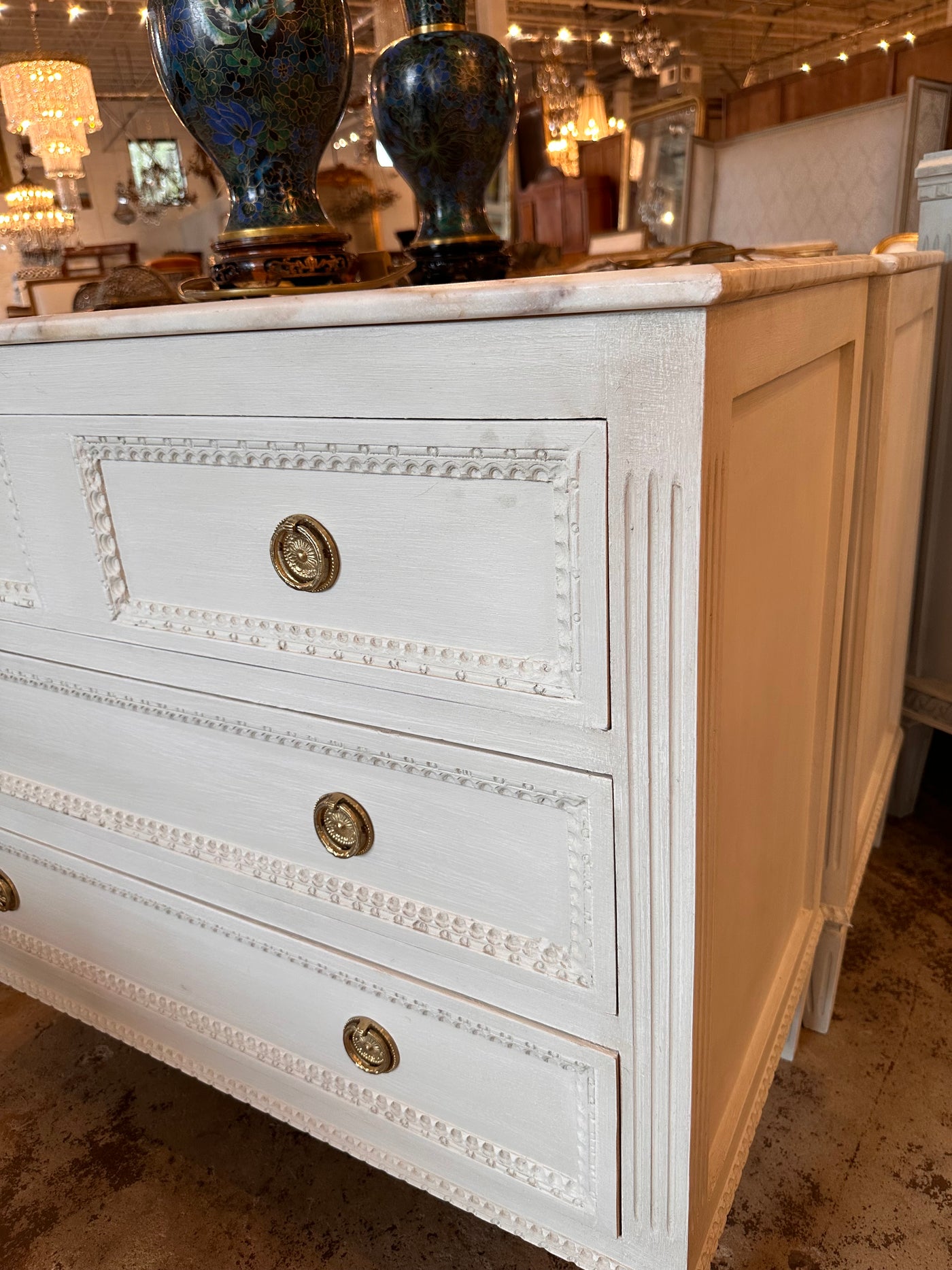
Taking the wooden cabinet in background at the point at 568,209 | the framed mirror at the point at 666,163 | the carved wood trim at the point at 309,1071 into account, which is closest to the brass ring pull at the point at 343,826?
the carved wood trim at the point at 309,1071

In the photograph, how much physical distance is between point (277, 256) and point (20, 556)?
32 centimetres

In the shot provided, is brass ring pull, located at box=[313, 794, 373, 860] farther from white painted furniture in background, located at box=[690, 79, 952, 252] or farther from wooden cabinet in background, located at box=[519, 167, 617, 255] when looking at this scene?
wooden cabinet in background, located at box=[519, 167, 617, 255]

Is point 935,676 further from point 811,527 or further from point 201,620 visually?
point 201,620

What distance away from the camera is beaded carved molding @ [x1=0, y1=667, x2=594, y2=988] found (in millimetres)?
526

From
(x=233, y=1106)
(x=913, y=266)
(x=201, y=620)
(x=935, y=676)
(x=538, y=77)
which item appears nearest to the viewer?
(x=201, y=620)

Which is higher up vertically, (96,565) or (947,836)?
(96,565)

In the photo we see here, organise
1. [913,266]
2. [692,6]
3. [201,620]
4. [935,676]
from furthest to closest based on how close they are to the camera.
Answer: [692,6], [935,676], [913,266], [201,620]

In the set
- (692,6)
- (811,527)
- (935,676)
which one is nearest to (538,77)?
(692,6)

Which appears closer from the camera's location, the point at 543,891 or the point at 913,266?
the point at 543,891

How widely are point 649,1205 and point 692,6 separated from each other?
7.22 meters

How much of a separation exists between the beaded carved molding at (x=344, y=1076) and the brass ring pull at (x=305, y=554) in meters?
0.31

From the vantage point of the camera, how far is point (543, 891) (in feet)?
1.78

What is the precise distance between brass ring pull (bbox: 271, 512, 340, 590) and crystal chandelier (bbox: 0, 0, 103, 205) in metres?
2.03

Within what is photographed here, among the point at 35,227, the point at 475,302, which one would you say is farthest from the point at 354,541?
the point at 35,227
